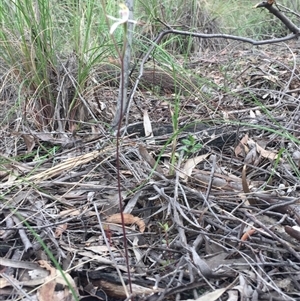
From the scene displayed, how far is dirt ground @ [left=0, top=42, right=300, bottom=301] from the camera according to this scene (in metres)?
0.96

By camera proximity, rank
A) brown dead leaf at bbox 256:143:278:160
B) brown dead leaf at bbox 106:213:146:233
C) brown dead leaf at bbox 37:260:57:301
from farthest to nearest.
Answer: brown dead leaf at bbox 256:143:278:160
brown dead leaf at bbox 106:213:146:233
brown dead leaf at bbox 37:260:57:301

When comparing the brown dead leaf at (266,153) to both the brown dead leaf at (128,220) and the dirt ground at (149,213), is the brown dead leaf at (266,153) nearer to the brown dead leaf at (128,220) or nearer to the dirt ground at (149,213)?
the dirt ground at (149,213)

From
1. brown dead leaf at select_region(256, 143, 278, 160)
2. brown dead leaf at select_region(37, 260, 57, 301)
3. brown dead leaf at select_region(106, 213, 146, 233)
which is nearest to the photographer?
brown dead leaf at select_region(37, 260, 57, 301)

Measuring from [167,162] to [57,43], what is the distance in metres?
0.83

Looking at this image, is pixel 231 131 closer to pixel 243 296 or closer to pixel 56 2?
pixel 243 296

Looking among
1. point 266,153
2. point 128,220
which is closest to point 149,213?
point 128,220

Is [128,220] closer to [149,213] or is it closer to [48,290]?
[149,213]

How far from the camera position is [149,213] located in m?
1.22

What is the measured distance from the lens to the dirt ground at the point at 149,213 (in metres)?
0.96

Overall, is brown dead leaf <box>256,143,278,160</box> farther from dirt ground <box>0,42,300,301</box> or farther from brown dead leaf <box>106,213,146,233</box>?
brown dead leaf <box>106,213,146,233</box>

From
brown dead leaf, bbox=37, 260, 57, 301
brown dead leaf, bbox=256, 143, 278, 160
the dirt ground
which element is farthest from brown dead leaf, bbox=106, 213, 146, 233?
brown dead leaf, bbox=256, 143, 278, 160

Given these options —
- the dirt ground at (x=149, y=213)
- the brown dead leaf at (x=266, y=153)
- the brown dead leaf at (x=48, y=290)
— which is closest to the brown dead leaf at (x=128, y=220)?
the dirt ground at (x=149, y=213)

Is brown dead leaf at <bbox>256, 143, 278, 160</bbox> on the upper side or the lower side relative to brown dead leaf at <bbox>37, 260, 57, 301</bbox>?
upper

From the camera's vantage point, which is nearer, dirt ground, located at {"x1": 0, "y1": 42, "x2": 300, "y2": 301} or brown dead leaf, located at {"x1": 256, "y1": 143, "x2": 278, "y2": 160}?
dirt ground, located at {"x1": 0, "y1": 42, "x2": 300, "y2": 301}
